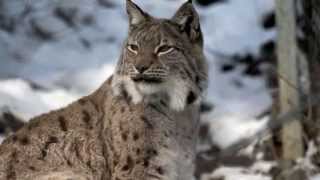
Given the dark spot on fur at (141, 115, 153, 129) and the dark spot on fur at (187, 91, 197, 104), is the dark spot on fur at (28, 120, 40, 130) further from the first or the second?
the dark spot on fur at (187, 91, 197, 104)

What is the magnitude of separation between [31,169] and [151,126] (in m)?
0.74

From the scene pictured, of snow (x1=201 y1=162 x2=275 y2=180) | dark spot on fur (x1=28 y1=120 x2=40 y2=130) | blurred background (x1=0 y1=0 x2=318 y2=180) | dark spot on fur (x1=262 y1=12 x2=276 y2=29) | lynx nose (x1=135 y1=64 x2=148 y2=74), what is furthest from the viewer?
dark spot on fur (x1=262 y1=12 x2=276 y2=29)

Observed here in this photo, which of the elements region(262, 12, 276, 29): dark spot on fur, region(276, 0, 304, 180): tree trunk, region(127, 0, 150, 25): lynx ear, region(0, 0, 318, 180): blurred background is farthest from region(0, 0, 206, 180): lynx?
region(262, 12, 276, 29): dark spot on fur

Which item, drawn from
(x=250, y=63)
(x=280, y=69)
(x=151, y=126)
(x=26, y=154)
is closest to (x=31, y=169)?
(x=26, y=154)

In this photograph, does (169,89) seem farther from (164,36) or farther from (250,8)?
(250,8)

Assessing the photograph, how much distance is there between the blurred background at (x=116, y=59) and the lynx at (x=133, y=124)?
350cm

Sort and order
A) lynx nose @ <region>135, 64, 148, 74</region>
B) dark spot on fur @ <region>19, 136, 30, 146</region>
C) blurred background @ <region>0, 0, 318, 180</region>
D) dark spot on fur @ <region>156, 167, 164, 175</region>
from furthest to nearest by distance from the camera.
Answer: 1. blurred background @ <region>0, 0, 318, 180</region>
2. dark spot on fur @ <region>19, 136, 30, 146</region>
3. dark spot on fur @ <region>156, 167, 164, 175</region>
4. lynx nose @ <region>135, 64, 148, 74</region>

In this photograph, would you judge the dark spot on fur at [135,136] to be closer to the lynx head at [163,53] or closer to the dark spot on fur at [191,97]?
the lynx head at [163,53]

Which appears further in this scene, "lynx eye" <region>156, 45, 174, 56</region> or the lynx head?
"lynx eye" <region>156, 45, 174, 56</region>

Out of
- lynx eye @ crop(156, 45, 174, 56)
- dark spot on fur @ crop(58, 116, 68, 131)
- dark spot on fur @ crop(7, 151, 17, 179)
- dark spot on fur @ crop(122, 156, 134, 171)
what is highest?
lynx eye @ crop(156, 45, 174, 56)

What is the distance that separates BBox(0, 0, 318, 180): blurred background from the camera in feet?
35.5

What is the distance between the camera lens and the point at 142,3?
42.6 ft

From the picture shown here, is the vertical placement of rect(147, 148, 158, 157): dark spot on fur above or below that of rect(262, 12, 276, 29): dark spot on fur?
below

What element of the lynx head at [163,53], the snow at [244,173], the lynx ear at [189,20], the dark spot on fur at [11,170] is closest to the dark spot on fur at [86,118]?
the lynx head at [163,53]
